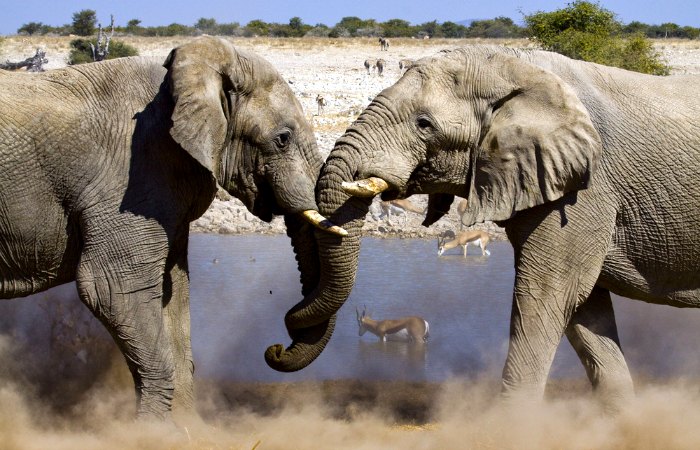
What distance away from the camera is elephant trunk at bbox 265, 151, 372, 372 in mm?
5359

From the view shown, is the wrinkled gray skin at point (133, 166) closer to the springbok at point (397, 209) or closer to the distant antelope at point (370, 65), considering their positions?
the springbok at point (397, 209)

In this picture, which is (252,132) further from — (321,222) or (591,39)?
(591,39)

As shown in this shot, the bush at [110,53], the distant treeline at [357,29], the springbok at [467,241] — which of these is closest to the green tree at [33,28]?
the distant treeline at [357,29]

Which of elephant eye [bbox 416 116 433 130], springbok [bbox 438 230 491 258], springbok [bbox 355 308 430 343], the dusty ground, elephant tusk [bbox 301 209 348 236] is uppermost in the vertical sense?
elephant eye [bbox 416 116 433 130]

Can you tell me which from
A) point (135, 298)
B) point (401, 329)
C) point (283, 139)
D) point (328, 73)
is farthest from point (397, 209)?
point (328, 73)

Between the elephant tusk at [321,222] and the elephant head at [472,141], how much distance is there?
0.03 metres

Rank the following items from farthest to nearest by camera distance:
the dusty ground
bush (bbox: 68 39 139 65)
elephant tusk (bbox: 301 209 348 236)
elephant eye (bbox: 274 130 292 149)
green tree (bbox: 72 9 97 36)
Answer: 1. green tree (bbox: 72 9 97 36)
2. bush (bbox: 68 39 139 65)
3. the dusty ground
4. elephant eye (bbox: 274 130 292 149)
5. elephant tusk (bbox: 301 209 348 236)

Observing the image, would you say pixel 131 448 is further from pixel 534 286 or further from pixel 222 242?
pixel 222 242

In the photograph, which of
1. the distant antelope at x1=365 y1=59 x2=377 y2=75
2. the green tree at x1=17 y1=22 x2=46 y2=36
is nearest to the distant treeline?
the green tree at x1=17 y1=22 x2=46 y2=36

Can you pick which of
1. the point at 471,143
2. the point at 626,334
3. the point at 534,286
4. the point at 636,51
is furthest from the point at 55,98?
the point at 636,51

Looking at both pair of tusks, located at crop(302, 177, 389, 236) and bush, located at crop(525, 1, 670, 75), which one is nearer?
pair of tusks, located at crop(302, 177, 389, 236)

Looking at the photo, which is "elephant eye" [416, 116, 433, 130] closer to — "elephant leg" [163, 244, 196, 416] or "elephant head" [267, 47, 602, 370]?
"elephant head" [267, 47, 602, 370]

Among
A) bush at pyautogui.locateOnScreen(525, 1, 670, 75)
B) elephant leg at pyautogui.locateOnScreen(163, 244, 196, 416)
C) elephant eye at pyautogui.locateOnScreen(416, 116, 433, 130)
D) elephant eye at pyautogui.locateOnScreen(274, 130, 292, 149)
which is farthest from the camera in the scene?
bush at pyautogui.locateOnScreen(525, 1, 670, 75)

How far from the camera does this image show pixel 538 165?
523 centimetres
